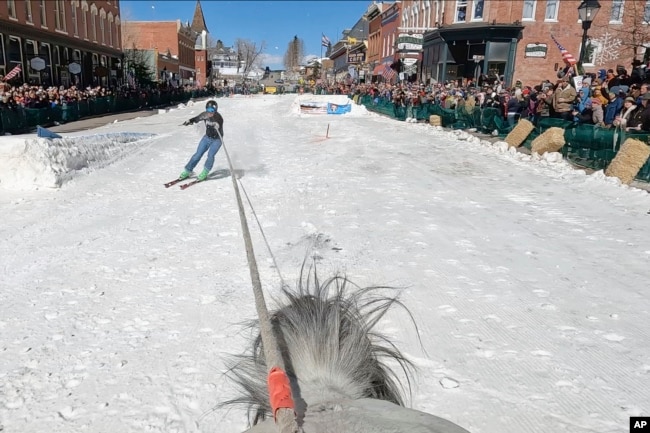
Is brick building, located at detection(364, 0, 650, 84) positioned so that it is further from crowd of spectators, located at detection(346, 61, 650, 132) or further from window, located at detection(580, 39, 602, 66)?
crowd of spectators, located at detection(346, 61, 650, 132)

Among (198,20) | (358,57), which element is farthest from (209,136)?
(198,20)

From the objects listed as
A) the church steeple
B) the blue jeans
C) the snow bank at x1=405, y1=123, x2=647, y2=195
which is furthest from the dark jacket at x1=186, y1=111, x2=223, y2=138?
the church steeple

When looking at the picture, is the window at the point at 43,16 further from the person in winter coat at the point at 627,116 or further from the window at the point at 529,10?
the person in winter coat at the point at 627,116

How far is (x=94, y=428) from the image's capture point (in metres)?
2.71

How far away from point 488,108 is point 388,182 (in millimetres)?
9091

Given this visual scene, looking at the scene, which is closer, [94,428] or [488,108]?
[94,428]

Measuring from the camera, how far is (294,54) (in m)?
160

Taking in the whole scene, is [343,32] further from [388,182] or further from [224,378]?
[224,378]

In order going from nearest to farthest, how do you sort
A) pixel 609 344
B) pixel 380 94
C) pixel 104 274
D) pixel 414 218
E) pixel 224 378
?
pixel 224 378 → pixel 609 344 → pixel 104 274 → pixel 414 218 → pixel 380 94

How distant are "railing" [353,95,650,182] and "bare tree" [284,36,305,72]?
143675mm

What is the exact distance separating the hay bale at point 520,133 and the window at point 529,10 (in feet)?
66.6

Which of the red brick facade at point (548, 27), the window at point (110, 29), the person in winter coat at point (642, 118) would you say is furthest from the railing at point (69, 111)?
the red brick facade at point (548, 27)

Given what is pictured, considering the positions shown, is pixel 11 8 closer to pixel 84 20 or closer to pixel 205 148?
pixel 84 20

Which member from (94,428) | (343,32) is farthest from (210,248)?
(343,32)
